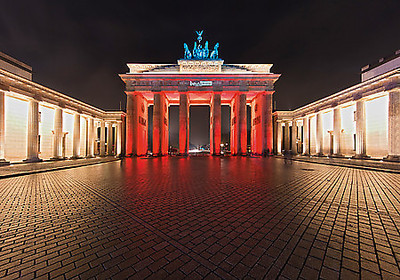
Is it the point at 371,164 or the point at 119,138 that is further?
the point at 119,138

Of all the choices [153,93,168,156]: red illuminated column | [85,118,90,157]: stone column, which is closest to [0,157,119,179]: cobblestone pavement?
[153,93,168,156]: red illuminated column

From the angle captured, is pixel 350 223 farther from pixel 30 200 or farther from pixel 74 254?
pixel 30 200

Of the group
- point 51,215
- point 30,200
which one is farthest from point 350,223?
point 30,200

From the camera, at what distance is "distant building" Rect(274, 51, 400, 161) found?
19.2 meters

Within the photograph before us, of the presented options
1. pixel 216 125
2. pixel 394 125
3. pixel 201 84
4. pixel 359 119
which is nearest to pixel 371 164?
pixel 394 125

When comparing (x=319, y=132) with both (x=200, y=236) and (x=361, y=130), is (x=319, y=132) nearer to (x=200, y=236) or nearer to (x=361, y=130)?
(x=361, y=130)

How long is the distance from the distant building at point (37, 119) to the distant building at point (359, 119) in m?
44.6

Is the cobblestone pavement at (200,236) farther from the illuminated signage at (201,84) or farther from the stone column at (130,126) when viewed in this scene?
the illuminated signage at (201,84)

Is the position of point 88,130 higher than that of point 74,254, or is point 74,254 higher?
point 88,130

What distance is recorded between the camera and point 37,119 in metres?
21.4

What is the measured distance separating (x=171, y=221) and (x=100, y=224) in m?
1.74

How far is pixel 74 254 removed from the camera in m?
2.64

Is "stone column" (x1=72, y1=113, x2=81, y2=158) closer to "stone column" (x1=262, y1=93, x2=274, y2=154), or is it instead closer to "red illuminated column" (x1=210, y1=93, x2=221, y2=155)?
"red illuminated column" (x1=210, y1=93, x2=221, y2=155)

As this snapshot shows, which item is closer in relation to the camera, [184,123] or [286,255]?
[286,255]
